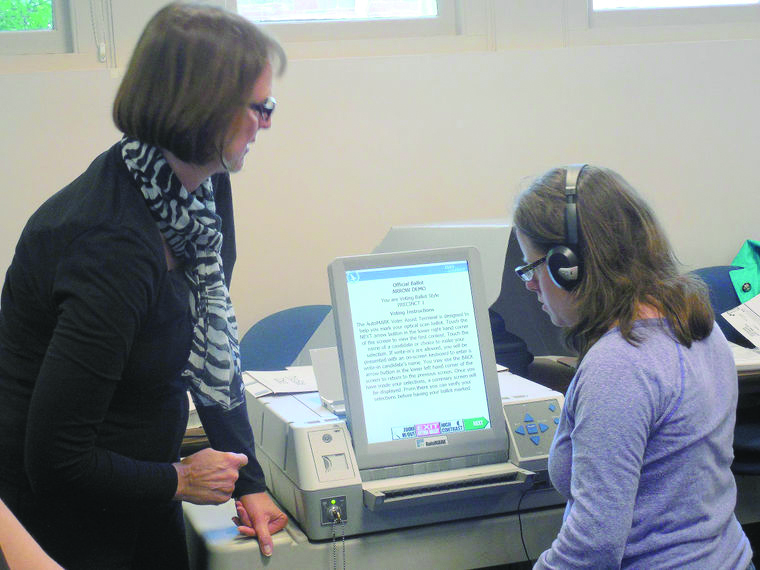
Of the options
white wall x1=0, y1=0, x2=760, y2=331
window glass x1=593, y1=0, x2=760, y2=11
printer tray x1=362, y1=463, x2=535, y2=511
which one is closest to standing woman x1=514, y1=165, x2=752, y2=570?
printer tray x1=362, y1=463, x2=535, y2=511

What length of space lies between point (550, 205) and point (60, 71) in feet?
6.99

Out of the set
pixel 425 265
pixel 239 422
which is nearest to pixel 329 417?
pixel 239 422

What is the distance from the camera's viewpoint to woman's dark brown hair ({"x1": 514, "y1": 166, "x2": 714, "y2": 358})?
1.21m

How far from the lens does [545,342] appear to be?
1931 millimetres

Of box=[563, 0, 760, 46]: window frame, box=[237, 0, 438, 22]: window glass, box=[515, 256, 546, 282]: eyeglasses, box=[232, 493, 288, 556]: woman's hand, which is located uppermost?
box=[237, 0, 438, 22]: window glass

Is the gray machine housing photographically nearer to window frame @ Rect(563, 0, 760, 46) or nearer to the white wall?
the white wall

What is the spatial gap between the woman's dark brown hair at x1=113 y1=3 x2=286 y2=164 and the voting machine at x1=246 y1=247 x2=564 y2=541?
36 centimetres

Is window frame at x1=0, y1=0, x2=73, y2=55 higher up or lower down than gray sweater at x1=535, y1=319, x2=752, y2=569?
higher up

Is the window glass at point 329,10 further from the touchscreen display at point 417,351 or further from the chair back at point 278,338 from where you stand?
the touchscreen display at point 417,351

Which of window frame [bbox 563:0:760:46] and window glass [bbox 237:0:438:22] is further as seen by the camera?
window frame [bbox 563:0:760:46]

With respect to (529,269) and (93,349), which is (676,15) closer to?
(529,269)

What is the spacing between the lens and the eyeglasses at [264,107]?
122 centimetres

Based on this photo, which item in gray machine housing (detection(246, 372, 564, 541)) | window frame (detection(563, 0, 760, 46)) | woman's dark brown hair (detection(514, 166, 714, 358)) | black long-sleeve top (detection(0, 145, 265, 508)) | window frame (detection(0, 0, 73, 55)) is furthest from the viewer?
window frame (detection(563, 0, 760, 46))

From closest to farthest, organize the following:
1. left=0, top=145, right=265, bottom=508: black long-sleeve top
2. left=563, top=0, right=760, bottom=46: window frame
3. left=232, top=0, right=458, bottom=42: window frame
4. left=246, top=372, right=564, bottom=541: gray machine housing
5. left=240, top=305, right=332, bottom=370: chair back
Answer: left=0, top=145, right=265, bottom=508: black long-sleeve top
left=246, top=372, right=564, bottom=541: gray machine housing
left=240, top=305, right=332, bottom=370: chair back
left=232, top=0, right=458, bottom=42: window frame
left=563, top=0, right=760, bottom=46: window frame
